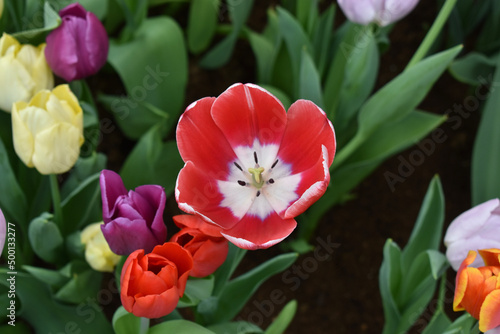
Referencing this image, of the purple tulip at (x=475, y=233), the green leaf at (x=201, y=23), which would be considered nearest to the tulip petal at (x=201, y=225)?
the purple tulip at (x=475, y=233)

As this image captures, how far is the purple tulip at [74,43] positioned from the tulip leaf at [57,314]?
0.36 m

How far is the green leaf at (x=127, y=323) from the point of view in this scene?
2.94 feet

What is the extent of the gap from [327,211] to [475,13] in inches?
23.0

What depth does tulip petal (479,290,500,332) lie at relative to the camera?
2.48 feet

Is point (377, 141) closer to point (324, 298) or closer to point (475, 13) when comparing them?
point (324, 298)

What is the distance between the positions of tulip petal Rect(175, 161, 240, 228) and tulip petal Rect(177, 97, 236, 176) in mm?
17

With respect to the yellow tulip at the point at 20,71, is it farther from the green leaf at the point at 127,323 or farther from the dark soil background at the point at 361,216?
the dark soil background at the point at 361,216

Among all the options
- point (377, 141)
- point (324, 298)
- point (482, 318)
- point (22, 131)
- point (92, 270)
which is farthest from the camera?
point (324, 298)

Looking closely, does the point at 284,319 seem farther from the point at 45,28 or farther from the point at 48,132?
the point at 45,28

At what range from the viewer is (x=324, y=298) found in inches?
57.9

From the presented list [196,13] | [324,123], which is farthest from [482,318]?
[196,13]

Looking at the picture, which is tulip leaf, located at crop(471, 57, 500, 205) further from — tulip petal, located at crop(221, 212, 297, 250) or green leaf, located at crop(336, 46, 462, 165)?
tulip petal, located at crop(221, 212, 297, 250)

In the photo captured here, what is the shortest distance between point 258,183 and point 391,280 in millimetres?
344

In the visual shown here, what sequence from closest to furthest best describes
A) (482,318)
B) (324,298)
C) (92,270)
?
(482,318) < (92,270) < (324,298)
